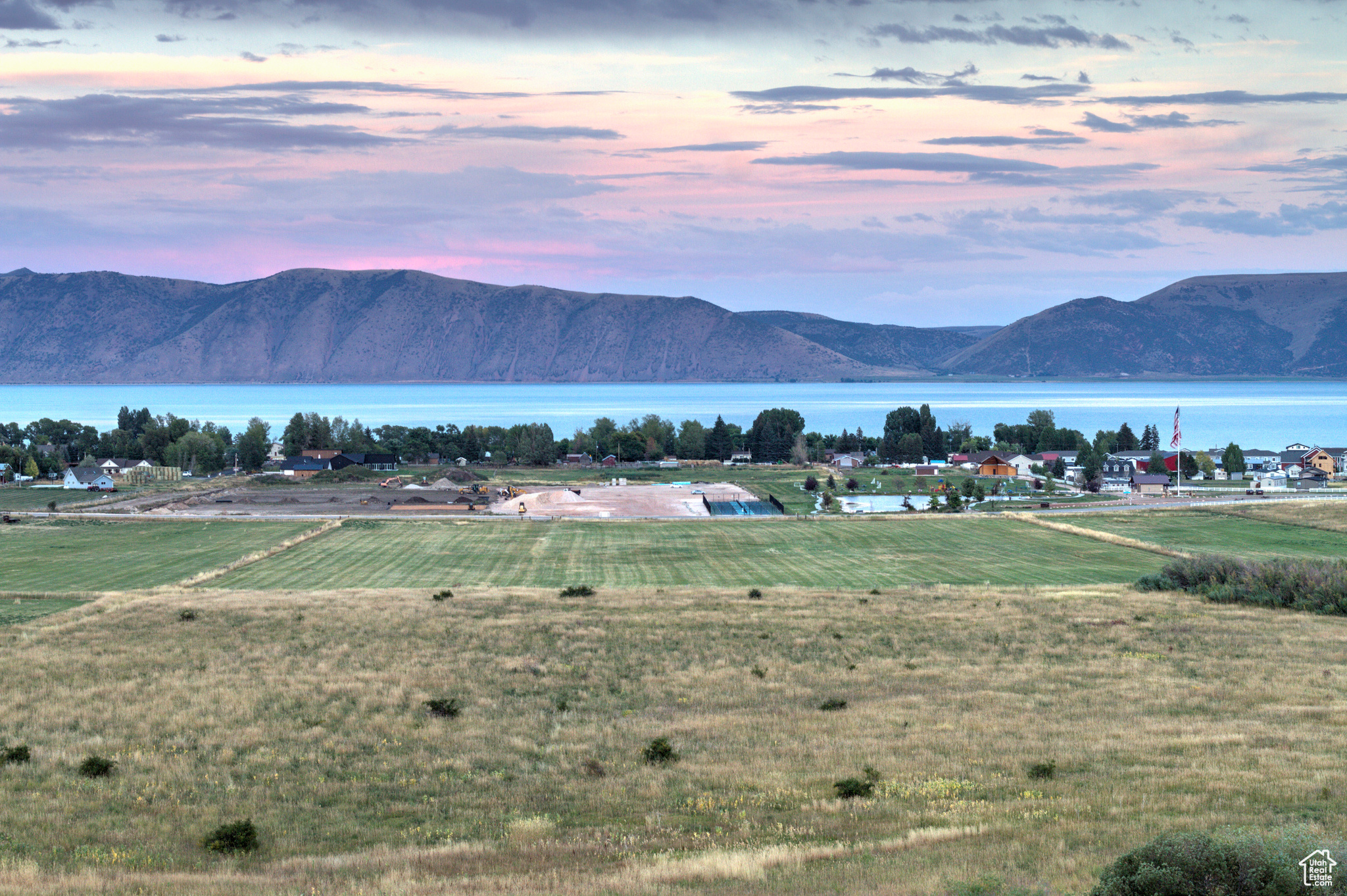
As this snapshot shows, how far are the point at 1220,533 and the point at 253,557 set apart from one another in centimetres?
6231

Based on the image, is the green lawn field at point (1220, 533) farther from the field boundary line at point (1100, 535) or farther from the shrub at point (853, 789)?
the shrub at point (853, 789)

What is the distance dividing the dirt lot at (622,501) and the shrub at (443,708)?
213ft

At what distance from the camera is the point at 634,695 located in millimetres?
24469

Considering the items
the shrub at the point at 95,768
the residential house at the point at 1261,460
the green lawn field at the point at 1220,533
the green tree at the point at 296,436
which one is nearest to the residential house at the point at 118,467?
the green tree at the point at 296,436

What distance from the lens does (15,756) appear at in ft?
61.5

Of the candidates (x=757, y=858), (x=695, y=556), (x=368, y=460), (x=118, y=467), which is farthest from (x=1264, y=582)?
(x=118, y=467)

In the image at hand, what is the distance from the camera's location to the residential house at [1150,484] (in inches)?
4207

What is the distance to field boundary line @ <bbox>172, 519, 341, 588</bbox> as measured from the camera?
168 feet

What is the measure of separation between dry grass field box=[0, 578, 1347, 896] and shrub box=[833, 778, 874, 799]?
28 centimetres

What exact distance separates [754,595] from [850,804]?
88.1 feet

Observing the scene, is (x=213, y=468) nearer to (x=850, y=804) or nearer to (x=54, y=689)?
(x=54, y=689)

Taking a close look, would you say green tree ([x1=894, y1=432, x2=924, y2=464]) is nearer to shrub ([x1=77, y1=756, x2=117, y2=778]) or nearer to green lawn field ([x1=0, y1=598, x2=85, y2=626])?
green lawn field ([x1=0, y1=598, x2=85, y2=626])

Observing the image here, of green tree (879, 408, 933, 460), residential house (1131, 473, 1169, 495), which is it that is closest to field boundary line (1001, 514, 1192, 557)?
residential house (1131, 473, 1169, 495)

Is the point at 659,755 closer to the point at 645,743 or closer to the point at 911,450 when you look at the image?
the point at 645,743
